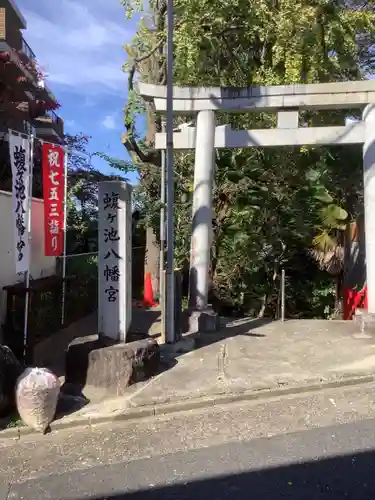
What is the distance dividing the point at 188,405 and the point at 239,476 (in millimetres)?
1790

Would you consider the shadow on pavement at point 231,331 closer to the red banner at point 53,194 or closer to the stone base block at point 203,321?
the stone base block at point 203,321

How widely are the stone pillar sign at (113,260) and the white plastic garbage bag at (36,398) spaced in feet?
4.98

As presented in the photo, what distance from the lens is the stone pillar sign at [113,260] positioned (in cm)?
678

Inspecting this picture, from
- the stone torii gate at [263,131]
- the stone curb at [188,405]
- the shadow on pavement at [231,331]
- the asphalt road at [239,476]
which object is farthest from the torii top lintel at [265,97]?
the asphalt road at [239,476]

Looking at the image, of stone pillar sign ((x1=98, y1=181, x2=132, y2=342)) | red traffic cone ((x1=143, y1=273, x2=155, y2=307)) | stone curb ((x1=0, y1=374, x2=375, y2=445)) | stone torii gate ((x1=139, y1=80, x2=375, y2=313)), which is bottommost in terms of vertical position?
stone curb ((x1=0, y1=374, x2=375, y2=445))

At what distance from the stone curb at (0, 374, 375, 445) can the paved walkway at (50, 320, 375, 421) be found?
0.19 ft

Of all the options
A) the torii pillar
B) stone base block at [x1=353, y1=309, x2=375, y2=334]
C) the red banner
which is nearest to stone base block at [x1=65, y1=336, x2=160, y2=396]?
the red banner

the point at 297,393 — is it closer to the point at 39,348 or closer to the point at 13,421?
the point at 13,421

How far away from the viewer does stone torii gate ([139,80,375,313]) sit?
30.0ft

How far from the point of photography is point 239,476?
13.5 ft

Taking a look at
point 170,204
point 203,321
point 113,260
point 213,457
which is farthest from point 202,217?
point 213,457

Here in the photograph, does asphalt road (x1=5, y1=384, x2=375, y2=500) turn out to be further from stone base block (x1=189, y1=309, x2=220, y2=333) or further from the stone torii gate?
the stone torii gate

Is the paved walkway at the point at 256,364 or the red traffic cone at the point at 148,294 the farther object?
the red traffic cone at the point at 148,294

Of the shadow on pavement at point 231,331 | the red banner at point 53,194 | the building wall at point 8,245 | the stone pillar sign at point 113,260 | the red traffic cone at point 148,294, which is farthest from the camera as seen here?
the red traffic cone at point 148,294
